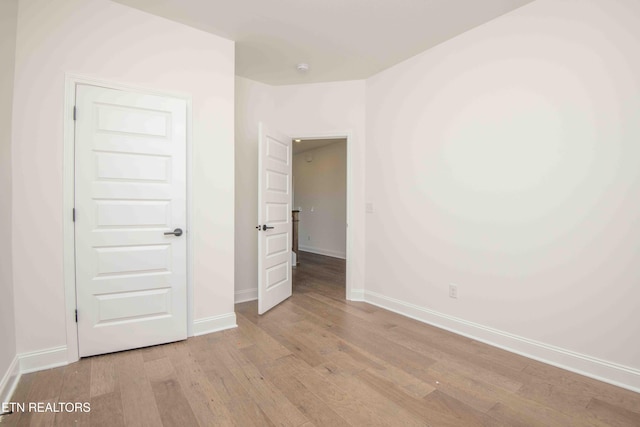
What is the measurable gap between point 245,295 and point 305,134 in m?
2.25

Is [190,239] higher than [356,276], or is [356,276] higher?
[190,239]

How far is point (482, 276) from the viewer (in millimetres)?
2664

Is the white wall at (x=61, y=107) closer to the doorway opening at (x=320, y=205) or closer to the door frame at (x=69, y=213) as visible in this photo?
the door frame at (x=69, y=213)

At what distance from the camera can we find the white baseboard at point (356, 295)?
3.74 meters

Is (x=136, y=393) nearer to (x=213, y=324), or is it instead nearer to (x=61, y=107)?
(x=213, y=324)

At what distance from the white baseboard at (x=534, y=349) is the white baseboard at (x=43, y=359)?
304cm

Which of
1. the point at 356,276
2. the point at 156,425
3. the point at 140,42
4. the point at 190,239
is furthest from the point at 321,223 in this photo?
the point at 156,425

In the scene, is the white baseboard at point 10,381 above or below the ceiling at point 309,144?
below

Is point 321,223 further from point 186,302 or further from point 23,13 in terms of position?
point 23,13

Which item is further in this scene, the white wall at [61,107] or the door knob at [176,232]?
the door knob at [176,232]

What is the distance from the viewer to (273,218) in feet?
11.3

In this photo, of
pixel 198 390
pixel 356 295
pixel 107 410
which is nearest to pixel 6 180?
pixel 107 410

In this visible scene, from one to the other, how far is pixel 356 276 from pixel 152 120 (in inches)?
110

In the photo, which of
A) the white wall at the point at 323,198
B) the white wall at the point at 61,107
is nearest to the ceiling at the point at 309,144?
the white wall at the point at 323,198
